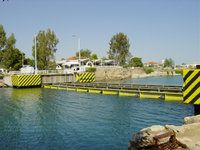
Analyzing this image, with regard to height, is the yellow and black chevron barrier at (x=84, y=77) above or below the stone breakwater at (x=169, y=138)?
above

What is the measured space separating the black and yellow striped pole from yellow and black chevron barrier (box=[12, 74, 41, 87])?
46.6 meters

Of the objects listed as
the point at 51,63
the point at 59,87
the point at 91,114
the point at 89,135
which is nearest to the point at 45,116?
the point at 91,114

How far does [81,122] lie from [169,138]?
13.7 m

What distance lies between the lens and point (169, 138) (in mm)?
9906

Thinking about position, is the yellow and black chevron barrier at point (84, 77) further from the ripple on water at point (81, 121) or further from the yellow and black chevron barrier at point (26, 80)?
the ripple on water at point (81, 121)

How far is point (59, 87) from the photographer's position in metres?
54.0

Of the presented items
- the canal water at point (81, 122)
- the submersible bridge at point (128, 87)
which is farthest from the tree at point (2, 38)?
the canal water at point (81, 122)

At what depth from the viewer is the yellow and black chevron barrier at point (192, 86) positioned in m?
15.1

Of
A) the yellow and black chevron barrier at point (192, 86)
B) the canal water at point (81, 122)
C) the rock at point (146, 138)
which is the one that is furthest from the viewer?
the canal water at point (81, 122)

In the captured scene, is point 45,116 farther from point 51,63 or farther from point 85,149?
point 51,63

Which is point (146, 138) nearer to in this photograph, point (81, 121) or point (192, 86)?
point (192, 86)

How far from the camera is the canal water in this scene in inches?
672

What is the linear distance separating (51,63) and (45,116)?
211ft

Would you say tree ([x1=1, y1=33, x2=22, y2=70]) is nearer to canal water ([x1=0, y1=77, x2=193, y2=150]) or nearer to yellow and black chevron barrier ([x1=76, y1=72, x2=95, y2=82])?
yellow and black chevron barrier ([x1=76, y1=72, x2=95, y2=82])
